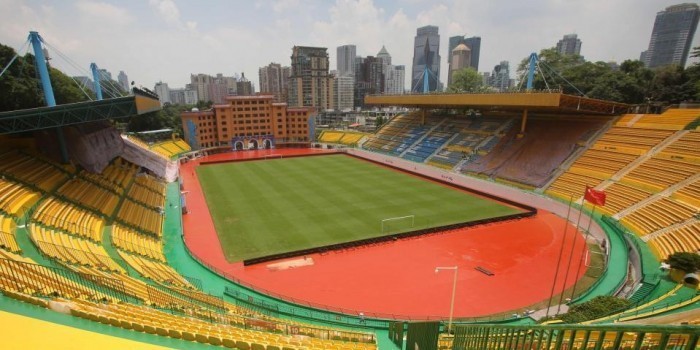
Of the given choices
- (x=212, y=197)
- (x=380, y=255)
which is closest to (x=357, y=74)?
(x=212, y=197)

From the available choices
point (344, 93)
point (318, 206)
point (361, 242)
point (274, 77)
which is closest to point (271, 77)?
point (274, 77)

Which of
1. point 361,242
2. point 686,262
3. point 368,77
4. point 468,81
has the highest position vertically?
point 368,77

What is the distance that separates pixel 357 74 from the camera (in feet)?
563

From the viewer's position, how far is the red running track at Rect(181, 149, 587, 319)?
53.8ft

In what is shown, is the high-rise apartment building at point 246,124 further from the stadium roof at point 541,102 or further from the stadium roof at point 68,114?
the stadium roof at point 68,114

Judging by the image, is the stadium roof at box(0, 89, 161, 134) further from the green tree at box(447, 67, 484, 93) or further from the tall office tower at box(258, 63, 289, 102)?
the tall office tower at box(258, 63, 289, 102)

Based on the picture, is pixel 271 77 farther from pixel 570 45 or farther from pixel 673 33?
pixel 673 33

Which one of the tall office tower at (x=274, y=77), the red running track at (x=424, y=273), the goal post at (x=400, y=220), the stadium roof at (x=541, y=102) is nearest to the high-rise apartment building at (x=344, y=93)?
the tall office tower at (x=274, y=77)

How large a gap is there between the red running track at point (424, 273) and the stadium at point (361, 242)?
0.13 meters

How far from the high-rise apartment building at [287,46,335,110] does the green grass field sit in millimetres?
83922

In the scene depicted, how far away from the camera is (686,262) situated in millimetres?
15508

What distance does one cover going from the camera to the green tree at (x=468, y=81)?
7238cm

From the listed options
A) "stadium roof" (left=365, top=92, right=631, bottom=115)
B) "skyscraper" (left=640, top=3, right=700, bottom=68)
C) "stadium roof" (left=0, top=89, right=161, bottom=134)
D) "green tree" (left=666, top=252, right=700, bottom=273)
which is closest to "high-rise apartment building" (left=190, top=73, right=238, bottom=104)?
"stadium roof" (left=365, top=92, right=631, bottom=115)

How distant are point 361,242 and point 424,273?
5.04m
